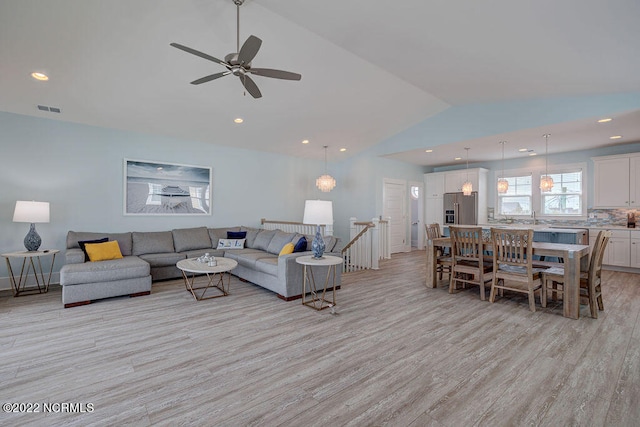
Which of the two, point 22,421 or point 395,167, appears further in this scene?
point 395,167

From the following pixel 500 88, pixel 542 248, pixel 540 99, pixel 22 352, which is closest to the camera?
pixel 22 352

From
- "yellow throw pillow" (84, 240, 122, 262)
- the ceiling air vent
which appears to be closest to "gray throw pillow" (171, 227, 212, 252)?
"yellow throw pillow" (84, 240, 122, 262)

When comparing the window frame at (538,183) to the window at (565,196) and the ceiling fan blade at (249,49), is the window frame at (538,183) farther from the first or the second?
the ceiling fan blade at (249,49)

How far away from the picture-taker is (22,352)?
8.59ft

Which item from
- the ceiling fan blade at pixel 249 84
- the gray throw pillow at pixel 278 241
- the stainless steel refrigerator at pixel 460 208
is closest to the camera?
the ceiling fan blade at pixel 249 84

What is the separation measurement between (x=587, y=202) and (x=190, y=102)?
332 inches

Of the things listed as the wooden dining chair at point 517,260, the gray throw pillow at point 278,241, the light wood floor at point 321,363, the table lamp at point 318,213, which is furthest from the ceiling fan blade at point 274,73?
the wooden dining chair at point 517,260

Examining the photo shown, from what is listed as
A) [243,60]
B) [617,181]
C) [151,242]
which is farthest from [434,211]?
[243,60]

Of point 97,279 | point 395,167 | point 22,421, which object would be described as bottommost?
point 22,421

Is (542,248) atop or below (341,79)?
below

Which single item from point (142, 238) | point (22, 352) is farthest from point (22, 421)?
point (142, 238)

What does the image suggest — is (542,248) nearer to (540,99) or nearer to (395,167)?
(540,99)

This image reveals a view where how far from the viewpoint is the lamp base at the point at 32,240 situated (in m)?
4.45

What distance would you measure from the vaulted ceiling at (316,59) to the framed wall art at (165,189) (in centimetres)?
73
